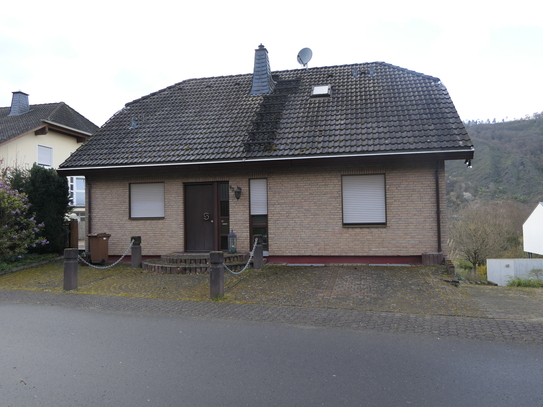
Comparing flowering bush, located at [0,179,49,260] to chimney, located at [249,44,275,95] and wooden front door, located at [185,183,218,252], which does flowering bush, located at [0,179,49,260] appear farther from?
chimney, located at [249,44,275,95]

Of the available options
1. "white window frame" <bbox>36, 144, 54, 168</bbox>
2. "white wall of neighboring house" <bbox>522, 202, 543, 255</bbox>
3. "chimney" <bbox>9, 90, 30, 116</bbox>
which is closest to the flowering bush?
"white window frame" <bbox>36, 144, 54, 168</bbox>

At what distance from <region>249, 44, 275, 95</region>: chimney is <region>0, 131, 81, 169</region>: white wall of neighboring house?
13.0 metres

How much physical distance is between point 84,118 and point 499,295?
29.4 m

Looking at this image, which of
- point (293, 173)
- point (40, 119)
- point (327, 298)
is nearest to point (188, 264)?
point (293, 173)

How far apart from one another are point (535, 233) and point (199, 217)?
81.3 ft

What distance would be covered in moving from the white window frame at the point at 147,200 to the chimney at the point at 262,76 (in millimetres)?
5193

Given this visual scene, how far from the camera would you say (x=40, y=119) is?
24.5m

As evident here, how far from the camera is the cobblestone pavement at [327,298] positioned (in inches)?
242

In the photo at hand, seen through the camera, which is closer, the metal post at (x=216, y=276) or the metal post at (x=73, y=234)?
the metal post at (x=216, y=276)

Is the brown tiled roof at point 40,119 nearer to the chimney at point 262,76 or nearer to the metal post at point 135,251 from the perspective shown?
the chimney at point 262,76

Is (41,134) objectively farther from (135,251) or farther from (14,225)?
(135,251)

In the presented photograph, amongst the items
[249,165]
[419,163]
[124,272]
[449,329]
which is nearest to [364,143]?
[419,163]

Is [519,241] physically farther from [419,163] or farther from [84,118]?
[84,118]

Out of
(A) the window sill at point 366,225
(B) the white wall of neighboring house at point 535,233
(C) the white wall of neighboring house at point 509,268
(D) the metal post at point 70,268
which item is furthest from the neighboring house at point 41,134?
(B) the white wall of neighboring house at point 535,233
